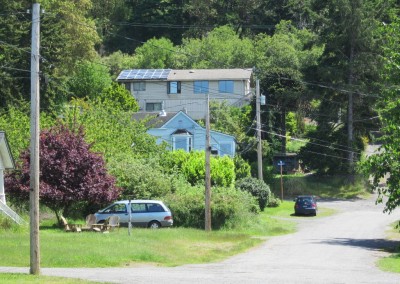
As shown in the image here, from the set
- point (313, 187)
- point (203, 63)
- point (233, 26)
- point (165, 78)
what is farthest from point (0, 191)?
point (233, 26)

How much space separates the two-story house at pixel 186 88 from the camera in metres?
101

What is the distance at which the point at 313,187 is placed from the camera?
265ft

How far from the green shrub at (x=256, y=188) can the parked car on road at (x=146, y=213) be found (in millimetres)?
15413

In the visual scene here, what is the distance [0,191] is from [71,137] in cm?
457

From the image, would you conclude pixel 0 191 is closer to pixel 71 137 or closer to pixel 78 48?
pixel 71 137

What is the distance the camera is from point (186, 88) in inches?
3989

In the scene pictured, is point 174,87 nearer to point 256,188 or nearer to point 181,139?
point 181,139

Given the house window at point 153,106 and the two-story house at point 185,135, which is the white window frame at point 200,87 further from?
the two-story house at point 185,135

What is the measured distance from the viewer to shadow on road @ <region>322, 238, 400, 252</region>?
140ft

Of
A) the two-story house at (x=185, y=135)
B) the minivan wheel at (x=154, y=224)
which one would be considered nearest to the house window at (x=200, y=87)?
the two-story house at (x=185, y=135)

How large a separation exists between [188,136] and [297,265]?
46798 mm

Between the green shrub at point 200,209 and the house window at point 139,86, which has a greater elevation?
the house window at point 139,86

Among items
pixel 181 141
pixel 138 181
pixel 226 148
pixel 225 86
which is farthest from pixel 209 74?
pixel 138 181

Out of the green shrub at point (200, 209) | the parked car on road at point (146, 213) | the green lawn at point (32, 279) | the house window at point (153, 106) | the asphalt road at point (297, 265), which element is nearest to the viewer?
the green lawn at point (32, 279)
